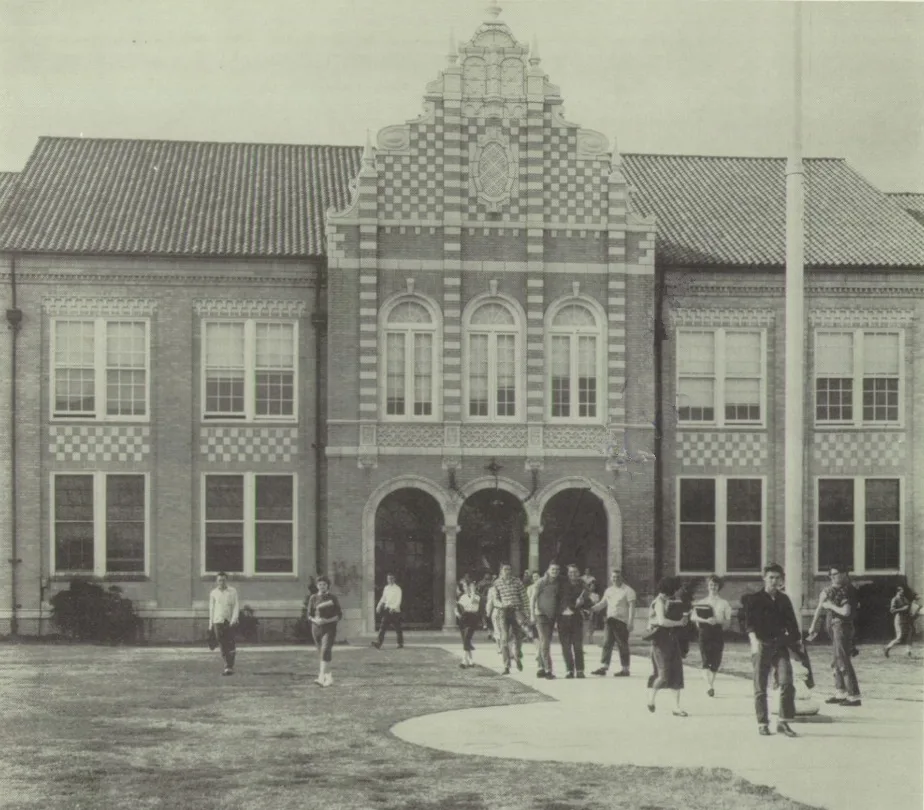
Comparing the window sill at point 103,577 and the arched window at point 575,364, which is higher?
the arched window at point 575,364

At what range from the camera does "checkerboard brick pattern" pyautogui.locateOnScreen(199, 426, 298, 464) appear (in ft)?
135

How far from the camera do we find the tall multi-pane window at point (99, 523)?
133 ft

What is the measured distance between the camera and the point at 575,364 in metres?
40.6

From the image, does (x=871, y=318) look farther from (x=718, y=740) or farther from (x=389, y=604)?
(x=718, y=740)

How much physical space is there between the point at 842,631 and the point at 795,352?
4.28m

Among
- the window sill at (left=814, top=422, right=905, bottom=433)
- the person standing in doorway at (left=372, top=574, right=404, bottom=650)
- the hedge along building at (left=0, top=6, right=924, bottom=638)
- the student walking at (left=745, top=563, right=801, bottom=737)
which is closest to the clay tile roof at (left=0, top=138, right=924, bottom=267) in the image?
the hedge along building at (left=0, top=6, right=924, bottom=638)

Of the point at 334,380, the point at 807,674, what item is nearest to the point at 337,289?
the point at 334,380

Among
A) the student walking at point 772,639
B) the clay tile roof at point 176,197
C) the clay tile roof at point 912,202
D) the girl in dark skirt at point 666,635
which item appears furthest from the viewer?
the clay tile roof at point 912,202

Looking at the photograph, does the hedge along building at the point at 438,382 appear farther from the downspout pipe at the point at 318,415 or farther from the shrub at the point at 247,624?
the shrub at the point at 247,624

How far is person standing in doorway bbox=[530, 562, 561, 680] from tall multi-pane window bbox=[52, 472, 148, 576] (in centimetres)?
1551

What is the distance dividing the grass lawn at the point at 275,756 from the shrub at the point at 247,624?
11.5 meters

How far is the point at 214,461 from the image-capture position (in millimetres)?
41125

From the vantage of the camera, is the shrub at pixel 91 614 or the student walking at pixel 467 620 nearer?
the student walking at pixel 467 620

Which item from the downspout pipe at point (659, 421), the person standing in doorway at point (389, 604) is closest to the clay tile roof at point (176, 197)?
the downspout pipe at point (659, 421)
